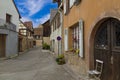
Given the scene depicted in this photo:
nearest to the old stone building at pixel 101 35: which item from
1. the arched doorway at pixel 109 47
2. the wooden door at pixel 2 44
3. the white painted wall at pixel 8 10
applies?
the arched doorway at pixel 109 47

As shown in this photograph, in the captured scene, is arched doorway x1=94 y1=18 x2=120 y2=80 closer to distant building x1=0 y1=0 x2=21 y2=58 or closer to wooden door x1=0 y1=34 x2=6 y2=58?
distant building x1=0 y1=0 x2=21 y2=58

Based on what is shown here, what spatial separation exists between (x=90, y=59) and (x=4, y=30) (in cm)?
1777

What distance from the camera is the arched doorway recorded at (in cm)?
687

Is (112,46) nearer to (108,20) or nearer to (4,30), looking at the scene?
(108,20)

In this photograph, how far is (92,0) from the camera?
8.82 m

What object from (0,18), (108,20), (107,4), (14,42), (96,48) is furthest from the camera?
(14,42)

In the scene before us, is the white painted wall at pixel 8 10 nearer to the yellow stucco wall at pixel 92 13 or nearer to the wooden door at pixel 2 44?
the wooden door at pixel 2 44

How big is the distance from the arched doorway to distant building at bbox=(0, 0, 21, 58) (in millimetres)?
17889

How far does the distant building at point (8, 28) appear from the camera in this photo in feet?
83.8

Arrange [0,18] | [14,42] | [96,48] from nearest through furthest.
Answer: [96,48], [0,18], [14,42]

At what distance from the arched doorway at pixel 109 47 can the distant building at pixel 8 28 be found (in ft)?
58.7

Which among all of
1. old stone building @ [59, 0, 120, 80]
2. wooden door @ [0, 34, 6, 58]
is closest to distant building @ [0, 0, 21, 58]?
wooden door @ [0, 34, 6, 58]

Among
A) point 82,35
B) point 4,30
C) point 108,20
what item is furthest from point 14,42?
point 108,20

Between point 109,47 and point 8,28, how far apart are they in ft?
67.2
